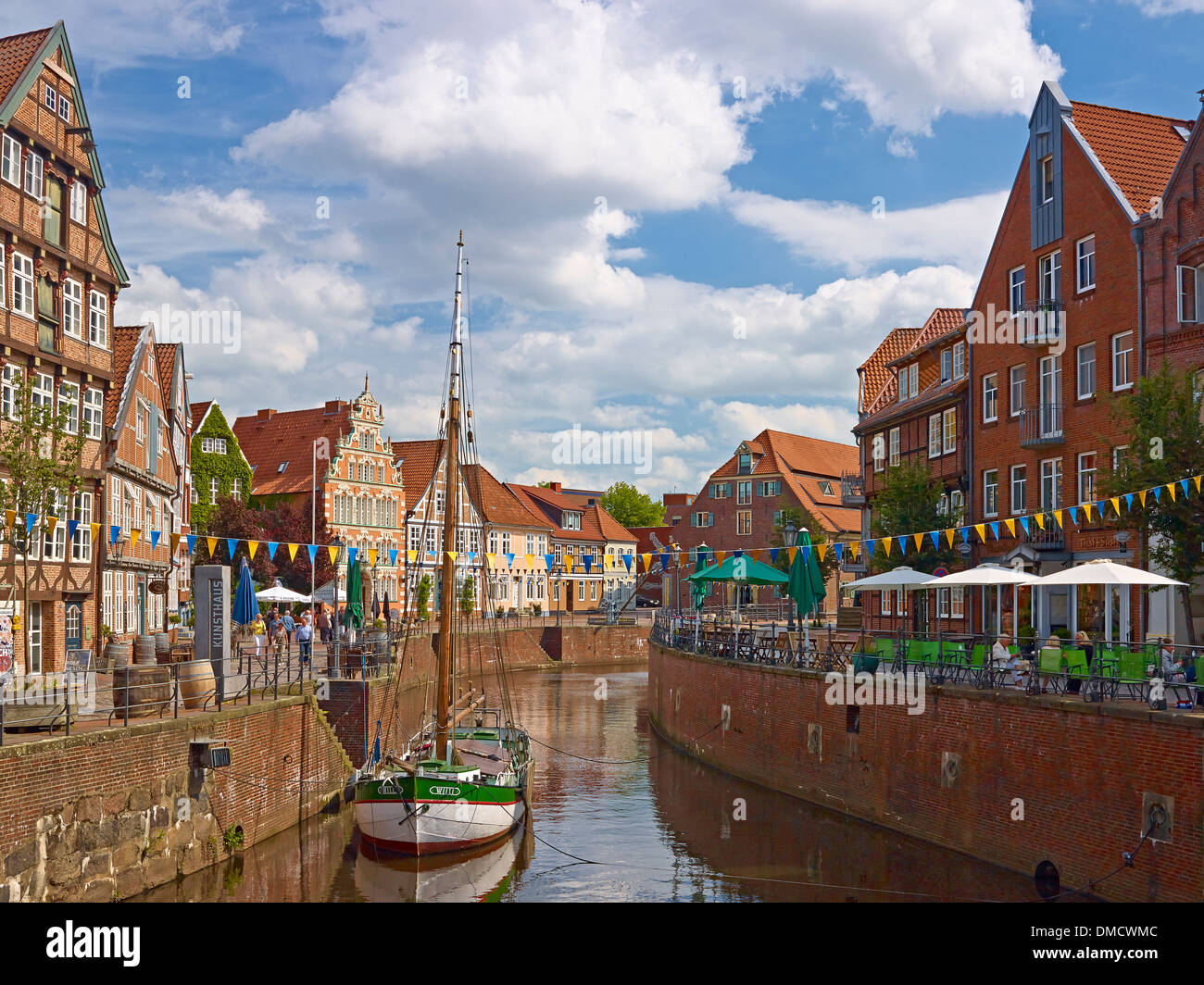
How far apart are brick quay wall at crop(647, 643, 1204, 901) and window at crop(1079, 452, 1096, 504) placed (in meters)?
9.39

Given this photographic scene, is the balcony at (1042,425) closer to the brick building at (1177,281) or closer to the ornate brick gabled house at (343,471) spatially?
the brick building at (1177,281)

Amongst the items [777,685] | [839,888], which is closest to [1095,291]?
[777,685]

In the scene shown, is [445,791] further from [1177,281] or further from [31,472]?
[1177,281]

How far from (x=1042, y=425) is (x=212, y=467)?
152 feet

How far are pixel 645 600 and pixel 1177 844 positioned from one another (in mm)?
91196

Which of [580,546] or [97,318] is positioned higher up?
[97,318]

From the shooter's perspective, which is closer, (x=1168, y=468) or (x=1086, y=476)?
(x=1168, y=468)

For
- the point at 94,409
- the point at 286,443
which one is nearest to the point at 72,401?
the point at 94,409

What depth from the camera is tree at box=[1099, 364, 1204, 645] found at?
72.4ft

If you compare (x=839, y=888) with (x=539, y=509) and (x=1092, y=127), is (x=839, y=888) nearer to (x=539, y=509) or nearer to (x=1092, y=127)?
(x=1092, y=127)

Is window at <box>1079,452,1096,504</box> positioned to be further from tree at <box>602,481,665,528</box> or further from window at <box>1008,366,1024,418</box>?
tree at <box>602,481,665,528</box>

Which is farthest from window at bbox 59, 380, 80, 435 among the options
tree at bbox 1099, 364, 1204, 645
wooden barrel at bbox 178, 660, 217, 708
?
tree at bbox 1099, 364, 1204, 645

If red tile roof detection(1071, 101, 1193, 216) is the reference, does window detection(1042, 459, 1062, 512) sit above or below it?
below

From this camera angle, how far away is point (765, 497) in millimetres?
87188
